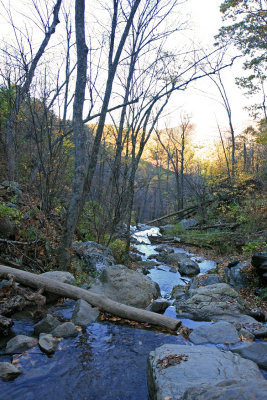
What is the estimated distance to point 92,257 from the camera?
286 inches

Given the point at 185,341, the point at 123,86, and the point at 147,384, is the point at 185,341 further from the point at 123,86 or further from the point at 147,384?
the point at 123,86

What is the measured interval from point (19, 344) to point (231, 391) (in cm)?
268

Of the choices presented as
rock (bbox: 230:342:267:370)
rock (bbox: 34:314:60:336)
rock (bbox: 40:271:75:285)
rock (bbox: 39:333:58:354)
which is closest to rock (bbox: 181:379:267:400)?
rock (bbox: 230:342:267:370)

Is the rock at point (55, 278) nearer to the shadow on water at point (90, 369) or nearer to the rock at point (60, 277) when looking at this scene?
the rock at point (60, 277)

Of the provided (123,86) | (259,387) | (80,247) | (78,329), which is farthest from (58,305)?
(123,86)

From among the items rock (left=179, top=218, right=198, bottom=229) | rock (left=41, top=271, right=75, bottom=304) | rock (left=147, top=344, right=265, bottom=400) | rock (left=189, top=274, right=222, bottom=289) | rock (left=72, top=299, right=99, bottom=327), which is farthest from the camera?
rock (left=179, top=218, right=198, bottom=229)

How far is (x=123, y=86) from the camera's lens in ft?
31.7

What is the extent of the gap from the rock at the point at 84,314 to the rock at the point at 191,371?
58.1 inches

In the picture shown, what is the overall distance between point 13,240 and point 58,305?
233 cm

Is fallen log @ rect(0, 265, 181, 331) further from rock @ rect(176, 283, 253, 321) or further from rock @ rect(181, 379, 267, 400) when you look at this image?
rock @ rect(181, 379, 267, 400)

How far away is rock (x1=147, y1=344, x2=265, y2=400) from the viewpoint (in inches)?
93.9

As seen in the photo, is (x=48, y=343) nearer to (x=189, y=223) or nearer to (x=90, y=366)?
(x=90, y=366)

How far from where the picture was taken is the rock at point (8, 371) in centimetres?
264

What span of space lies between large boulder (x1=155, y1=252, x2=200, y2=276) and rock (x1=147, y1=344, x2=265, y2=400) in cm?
624
